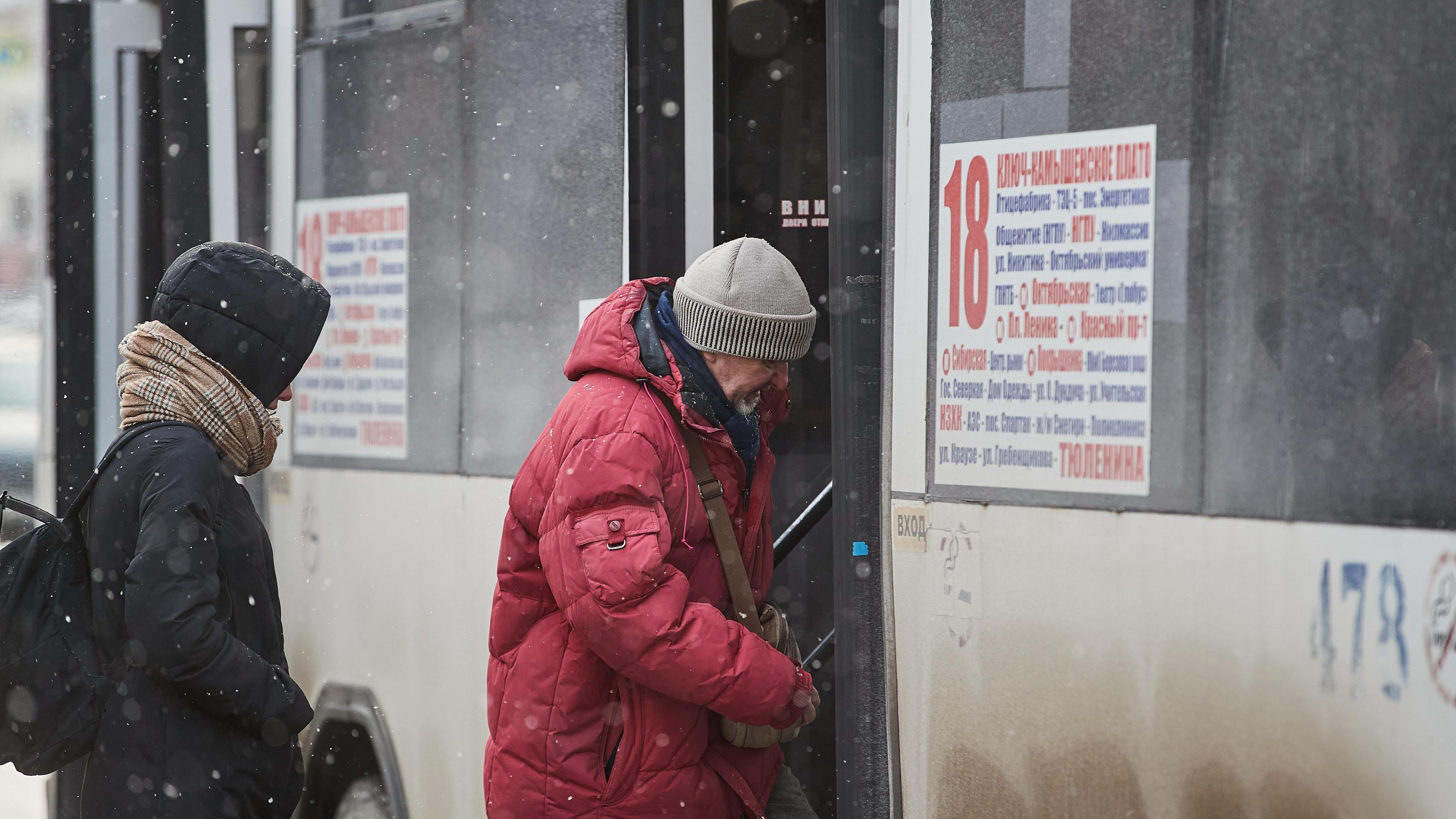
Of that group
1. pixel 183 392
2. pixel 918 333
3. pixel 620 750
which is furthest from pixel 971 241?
pixel 183 392

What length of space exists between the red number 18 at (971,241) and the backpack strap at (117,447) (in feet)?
5.23

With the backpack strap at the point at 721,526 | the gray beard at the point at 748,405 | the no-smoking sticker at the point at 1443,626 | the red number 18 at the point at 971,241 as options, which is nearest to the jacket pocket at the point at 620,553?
the backpack strap at the point at 721,526

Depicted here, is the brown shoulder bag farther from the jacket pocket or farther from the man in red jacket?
the jacket pocket

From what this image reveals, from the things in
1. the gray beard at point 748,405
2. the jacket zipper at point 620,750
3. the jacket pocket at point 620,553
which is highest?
the gray beard at point 748,405

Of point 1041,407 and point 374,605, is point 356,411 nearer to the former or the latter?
point 374,605

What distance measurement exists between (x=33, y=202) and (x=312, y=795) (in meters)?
2.42

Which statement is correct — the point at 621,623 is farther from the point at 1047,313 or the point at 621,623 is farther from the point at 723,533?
the point at 1047,313

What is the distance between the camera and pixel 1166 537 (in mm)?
2760

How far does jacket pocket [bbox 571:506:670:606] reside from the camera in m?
2.49

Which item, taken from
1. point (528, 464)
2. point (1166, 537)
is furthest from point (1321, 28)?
point (528, 464)

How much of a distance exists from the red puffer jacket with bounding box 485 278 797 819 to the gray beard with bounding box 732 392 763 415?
0.08 meters

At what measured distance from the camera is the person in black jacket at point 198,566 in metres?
2.62

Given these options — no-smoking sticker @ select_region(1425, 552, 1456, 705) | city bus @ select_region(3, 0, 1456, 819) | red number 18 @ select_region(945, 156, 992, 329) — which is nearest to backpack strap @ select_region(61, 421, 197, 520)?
city bus @ select_region(3, 0, 1456, 819)

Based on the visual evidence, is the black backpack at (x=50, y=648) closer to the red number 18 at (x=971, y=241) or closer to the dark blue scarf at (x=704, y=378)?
the dark blue scarf at (x=704, y=378)
